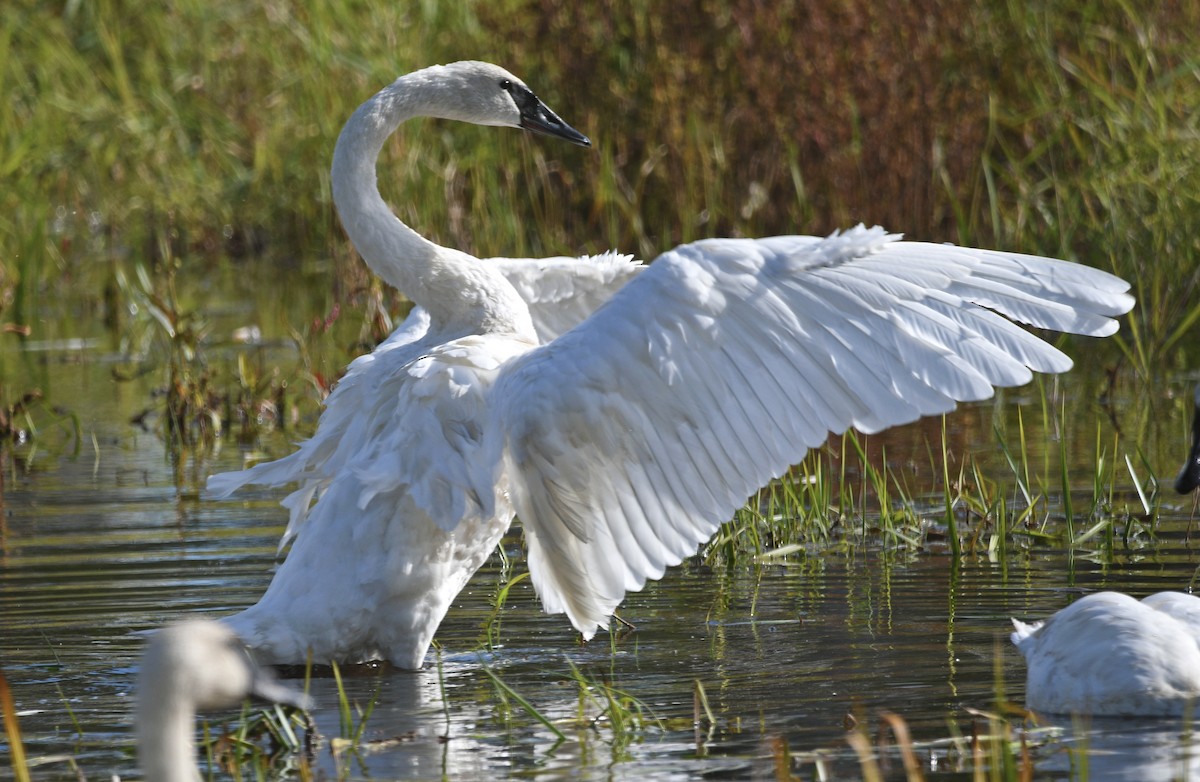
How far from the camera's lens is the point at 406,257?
559 cm

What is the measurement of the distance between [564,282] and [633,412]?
1.71 metres

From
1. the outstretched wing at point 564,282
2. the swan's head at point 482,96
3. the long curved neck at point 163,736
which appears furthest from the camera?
the outstretched wing at point 564,282

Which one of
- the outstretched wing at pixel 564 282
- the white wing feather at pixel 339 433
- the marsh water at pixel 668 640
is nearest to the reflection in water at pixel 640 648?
the marsh water at pixel 668 640

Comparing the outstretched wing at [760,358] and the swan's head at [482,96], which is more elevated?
the swan's head at [482,96]

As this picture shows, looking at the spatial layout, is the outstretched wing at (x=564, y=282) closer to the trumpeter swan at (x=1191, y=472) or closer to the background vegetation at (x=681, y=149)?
the trumpeter swan at (x=1191, y=472)

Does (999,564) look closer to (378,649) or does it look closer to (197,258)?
(378,649)

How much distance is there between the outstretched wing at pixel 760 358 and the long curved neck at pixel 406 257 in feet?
2.88

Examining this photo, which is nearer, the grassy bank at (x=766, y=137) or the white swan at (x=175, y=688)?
the white swan at (x=175, y=688)

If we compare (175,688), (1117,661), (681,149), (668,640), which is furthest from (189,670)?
(681,149)

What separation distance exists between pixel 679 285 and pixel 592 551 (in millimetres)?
783

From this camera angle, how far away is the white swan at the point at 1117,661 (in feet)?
13.7

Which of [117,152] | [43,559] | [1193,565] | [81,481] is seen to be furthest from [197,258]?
[1193,565]

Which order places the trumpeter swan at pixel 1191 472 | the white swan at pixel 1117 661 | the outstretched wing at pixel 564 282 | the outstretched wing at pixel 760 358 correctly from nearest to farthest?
the white swan at pixel 1117 661 → the outstretched wing at pixel 760 358 → the trumpeter swan at pixel 1191 472 → the outstretched wing at pixel 564 282

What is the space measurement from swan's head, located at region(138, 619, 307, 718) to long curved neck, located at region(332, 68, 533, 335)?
2458 millimetres
